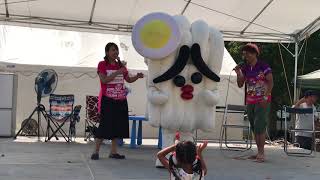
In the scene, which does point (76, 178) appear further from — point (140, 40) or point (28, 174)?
point (140, 40)

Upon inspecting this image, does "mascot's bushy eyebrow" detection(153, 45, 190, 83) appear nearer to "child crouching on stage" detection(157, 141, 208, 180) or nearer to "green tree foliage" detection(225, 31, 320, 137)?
"child crouching on stage" detection(157, 141, 208, 180)

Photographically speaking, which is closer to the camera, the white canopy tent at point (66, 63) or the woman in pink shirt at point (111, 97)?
the woman in pink shirt at point (111, 97)

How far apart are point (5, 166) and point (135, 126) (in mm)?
3559

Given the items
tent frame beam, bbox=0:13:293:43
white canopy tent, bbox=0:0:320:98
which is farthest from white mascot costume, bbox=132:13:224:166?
tent frame beam, bbox=0:13:293:43

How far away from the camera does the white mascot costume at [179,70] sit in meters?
6.10

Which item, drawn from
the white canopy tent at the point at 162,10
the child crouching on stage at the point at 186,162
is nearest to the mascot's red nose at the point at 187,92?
the child crouching on stage at the point at 186,162

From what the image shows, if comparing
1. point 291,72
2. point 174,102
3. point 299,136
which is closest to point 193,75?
point 174,102

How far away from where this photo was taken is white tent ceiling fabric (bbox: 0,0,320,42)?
1034cm

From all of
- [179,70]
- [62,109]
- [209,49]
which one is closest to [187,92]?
[179,70]

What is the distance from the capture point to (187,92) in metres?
6.30

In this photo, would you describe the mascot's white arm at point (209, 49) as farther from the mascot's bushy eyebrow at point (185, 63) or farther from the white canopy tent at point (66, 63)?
the white canopy tent at point (66, 63)

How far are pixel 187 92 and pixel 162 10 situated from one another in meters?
4.89

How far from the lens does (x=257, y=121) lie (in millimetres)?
7449

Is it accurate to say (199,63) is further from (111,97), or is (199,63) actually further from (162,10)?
(162,10)
